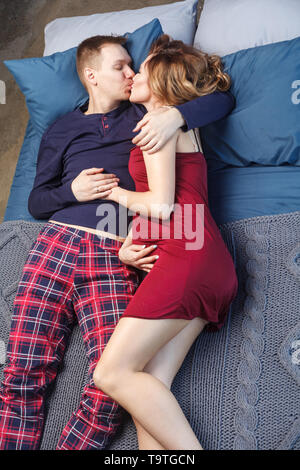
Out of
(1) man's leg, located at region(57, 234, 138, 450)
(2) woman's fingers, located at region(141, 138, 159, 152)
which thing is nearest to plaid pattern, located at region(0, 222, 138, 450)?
(1) man's leg, located at region(57, 234, 138, 450)

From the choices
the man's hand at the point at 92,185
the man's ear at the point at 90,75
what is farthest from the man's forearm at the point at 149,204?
the man's ear at the point at 90,75

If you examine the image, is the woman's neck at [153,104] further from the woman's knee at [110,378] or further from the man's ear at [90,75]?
the woman's knee at [110,378]

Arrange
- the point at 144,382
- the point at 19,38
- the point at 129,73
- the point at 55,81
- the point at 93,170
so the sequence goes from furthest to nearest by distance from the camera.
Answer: the point at 19,38, the point at 55,81, the point at 129,73, the point at 93,170, the point at 144,382

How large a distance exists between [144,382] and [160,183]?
507mm

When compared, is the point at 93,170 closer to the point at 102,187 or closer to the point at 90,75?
the point at 102,187

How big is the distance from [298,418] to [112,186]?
0.83 metres

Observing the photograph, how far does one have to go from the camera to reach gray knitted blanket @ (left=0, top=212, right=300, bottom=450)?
1.08m

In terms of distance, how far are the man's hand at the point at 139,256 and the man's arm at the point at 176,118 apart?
269 mm

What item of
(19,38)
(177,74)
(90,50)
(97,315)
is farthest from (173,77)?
(19,38)

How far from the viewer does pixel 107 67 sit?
1.58 m

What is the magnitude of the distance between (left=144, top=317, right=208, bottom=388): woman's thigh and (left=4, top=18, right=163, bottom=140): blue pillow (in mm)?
1021

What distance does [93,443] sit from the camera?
3.68 ft

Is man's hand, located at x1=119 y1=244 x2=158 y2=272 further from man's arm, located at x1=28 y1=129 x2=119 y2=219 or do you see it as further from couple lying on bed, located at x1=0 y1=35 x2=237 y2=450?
man's arm, located at x1=28 y1=129 x2=119 y2=219

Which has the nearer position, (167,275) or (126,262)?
(167,275)
